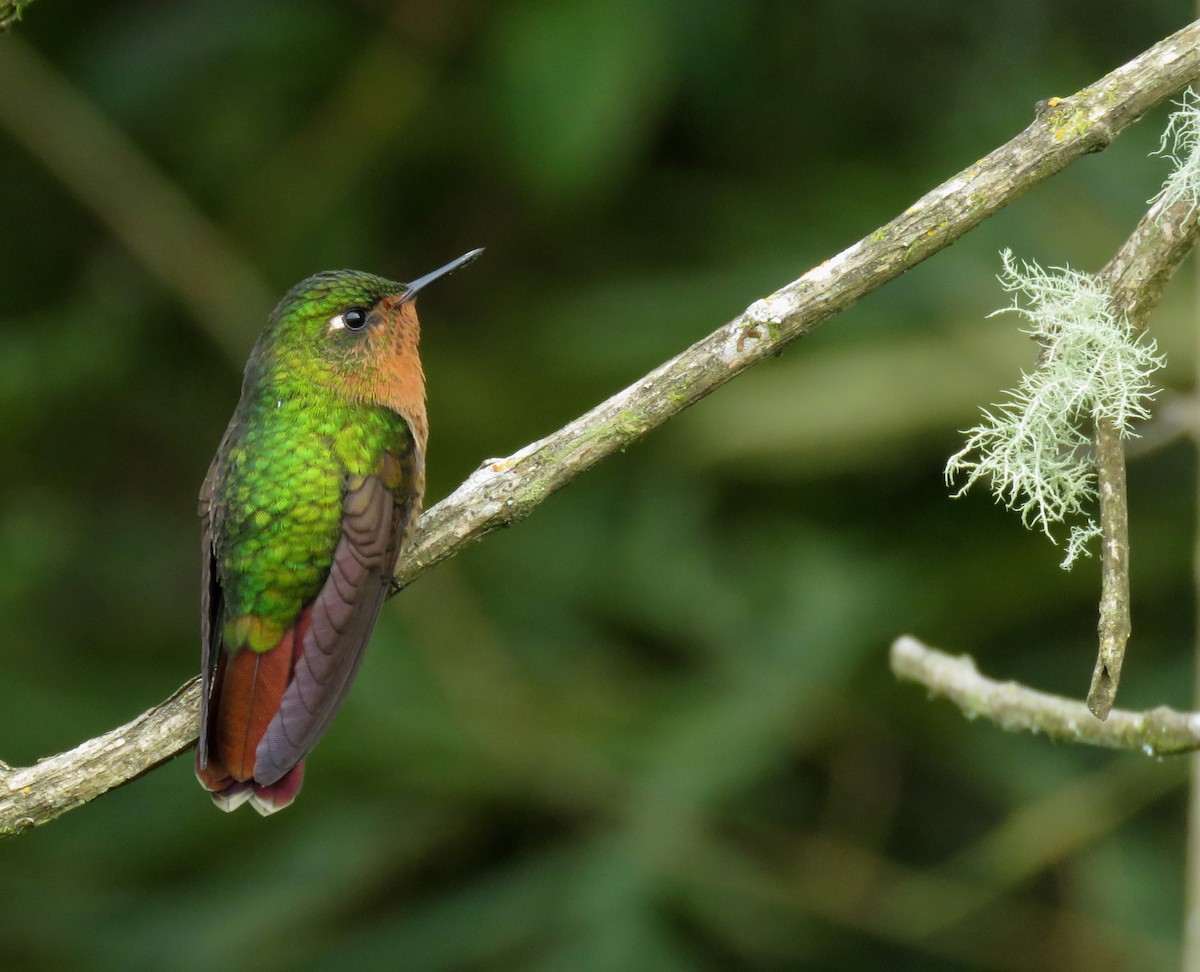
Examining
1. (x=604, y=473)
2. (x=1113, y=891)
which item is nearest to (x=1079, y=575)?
(x=1113, y=891)

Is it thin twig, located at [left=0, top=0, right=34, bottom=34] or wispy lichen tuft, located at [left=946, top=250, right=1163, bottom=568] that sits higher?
thin twig, located at [left=0, top=0, right=34, bottom=34]

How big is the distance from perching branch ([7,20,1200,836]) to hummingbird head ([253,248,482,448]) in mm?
793

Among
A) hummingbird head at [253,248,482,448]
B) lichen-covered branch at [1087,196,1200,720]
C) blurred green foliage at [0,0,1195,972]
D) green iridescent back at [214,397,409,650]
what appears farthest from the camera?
blurred green foliage at [0,0,1195,972]

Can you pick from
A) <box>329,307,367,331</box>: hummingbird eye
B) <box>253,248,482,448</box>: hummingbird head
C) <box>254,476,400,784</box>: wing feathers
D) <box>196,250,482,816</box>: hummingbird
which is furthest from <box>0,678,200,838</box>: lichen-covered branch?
<box>329,307,367,331</box>: hummingbird eye

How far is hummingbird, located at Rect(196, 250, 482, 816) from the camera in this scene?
3.06 m

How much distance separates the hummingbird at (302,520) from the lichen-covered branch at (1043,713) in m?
1.13

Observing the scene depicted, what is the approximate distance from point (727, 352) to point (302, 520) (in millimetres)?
1255

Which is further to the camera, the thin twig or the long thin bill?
the long thin bill

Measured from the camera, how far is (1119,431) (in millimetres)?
2162

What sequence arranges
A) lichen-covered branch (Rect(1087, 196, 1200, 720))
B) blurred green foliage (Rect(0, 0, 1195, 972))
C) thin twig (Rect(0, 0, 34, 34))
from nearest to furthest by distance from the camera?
lichen-covered branch (Rect(1087, 196, 1200, 720))
thin twig (Rect(0, 0, 34, 34))
blurred green foliage (Rect(0, 0, 1195, 972))

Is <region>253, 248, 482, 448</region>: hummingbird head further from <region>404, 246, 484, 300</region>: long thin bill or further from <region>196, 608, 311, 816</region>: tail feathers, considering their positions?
<region>196, 608, 311, 816</region>: tail feathers

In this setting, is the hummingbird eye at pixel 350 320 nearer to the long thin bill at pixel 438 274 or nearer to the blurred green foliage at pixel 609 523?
the long thin bill at pixel 438 274

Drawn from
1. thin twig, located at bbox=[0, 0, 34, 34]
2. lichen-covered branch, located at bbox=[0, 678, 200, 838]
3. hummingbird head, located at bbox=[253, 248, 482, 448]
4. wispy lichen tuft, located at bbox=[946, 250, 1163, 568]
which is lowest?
lichen-covered branch, located at bbox=[0, 678, 200, 838]

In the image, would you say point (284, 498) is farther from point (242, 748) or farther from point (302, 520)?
point (242, 748)
